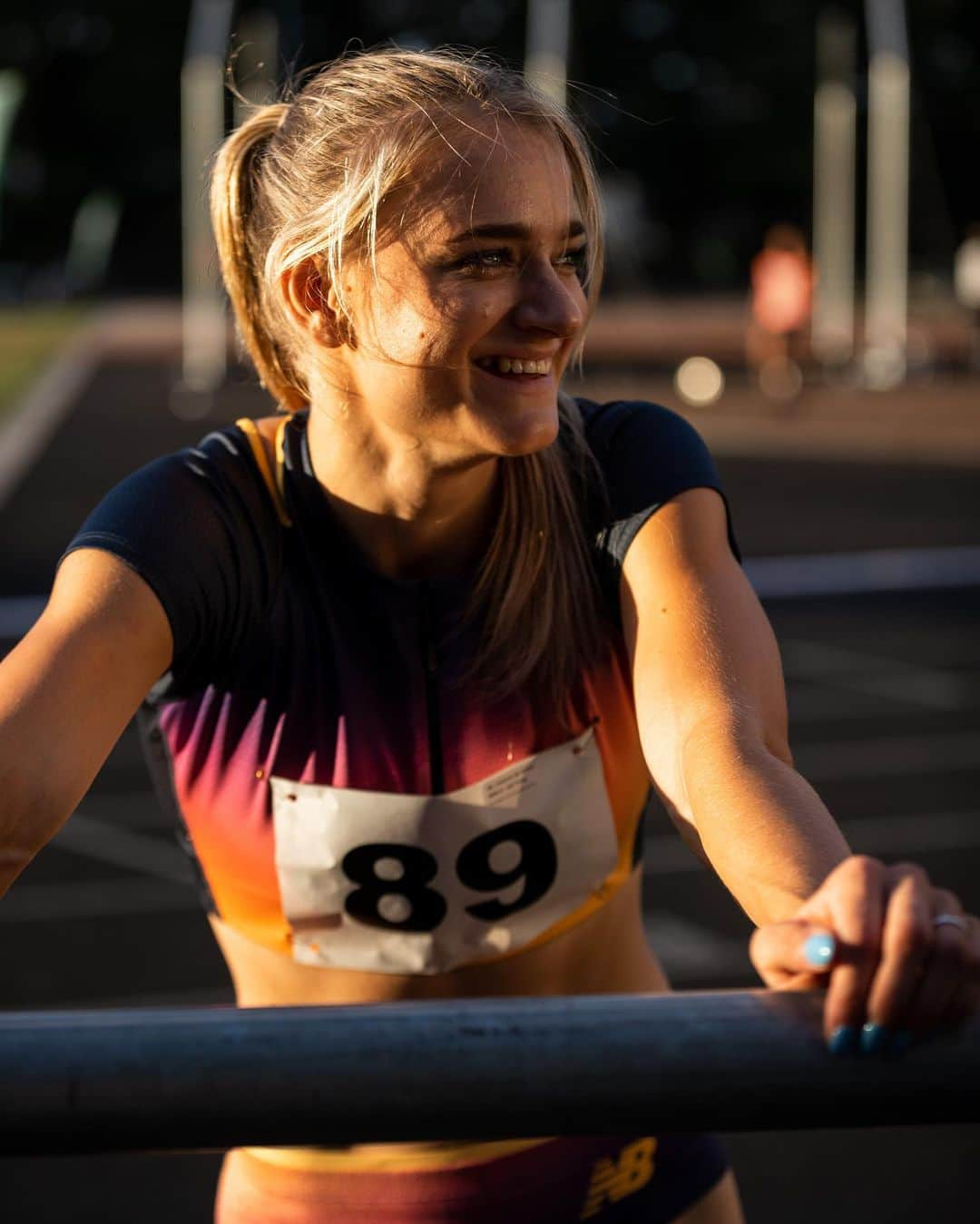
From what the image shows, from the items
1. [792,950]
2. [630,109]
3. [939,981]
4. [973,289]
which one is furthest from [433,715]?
[630,109]

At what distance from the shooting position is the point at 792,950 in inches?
44.3

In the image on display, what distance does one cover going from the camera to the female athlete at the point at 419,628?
1686 mm

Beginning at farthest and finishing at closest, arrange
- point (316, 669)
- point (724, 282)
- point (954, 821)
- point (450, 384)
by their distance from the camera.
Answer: point (724, 282) < point (954, 821) < point (316, 669) < point (450, 384)

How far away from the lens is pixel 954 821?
646 centimetres

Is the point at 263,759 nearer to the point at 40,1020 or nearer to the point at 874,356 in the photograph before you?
the point at 40,1020

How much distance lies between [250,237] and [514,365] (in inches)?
15.7

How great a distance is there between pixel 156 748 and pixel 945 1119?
113cm

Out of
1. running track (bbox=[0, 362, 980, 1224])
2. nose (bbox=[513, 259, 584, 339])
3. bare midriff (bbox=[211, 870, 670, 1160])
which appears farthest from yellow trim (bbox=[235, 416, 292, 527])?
running track (bbox=[0, 362, 980, 1224])

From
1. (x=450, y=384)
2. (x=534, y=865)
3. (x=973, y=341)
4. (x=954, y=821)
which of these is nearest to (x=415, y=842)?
(x=534, y=865)

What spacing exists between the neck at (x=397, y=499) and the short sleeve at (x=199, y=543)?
0.08 meters

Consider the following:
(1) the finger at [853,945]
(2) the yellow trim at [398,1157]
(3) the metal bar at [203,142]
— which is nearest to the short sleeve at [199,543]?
(2) the yellow trim at [398,1157]

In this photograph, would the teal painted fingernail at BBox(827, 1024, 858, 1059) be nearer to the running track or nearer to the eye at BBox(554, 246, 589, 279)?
the eye at BBox(554, 246, 589, 279)

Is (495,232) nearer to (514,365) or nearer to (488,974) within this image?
(514,365)

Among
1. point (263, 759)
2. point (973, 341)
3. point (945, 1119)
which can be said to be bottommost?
point (973, 341)
